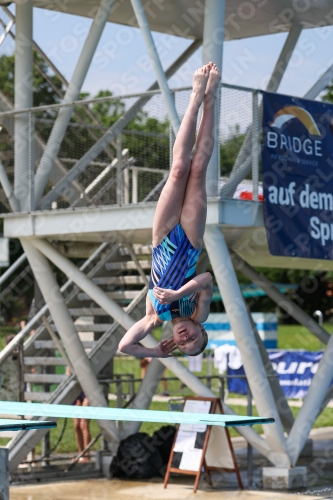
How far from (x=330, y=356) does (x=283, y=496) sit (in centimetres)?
209

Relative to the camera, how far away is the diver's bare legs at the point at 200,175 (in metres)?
7.31

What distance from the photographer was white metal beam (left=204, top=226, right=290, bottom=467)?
44.1ft

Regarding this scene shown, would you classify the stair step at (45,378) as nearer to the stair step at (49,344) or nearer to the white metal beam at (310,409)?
the stair step at (49,344)

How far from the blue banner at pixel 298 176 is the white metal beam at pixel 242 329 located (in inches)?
28.3

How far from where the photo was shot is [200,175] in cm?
741

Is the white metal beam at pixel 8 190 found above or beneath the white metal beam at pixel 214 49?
beneath

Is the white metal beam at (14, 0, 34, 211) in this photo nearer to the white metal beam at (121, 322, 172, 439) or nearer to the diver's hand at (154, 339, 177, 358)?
the white metal beam at (121, 322, 172, 439)

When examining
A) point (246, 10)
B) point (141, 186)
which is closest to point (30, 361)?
point (141, 186)

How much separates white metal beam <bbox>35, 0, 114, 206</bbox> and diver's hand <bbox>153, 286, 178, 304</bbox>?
7769 millimetres

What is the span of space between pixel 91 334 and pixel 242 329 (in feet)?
16.0

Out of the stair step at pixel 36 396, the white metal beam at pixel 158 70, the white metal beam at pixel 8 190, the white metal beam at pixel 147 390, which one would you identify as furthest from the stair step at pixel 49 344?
the white metal beam at pixel 158 70

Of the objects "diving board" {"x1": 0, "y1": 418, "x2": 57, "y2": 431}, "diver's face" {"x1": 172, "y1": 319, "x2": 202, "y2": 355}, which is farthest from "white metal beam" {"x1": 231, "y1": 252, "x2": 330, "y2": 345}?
"diver's face" {"x1": 172, "y1": 319, "x2": 202, "y2": 355}

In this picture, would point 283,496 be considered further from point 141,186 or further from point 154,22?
point 154,22

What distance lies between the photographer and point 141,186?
1551cm
